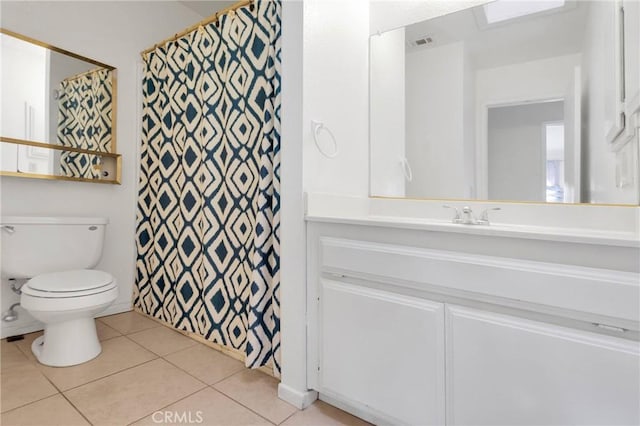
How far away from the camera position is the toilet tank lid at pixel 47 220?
1.78 metres

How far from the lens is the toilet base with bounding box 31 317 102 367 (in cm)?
165

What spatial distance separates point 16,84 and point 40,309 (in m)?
1.37

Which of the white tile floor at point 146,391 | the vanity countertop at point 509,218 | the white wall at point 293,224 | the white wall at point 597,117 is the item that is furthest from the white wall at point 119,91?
the white wall at point 597,117

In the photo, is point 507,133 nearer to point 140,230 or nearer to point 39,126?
point 140,230

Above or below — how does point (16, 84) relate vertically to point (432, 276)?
above

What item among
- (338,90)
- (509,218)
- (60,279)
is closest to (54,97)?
(60,279)

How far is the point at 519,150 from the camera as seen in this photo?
1.44m

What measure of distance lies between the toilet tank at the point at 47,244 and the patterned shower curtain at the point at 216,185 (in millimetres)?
349

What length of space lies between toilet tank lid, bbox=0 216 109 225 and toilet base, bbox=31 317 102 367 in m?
0.59

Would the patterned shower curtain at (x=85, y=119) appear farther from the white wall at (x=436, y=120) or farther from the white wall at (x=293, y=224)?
the white wall at (x=436, y=120)

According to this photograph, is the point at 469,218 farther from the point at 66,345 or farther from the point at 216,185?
the point at 66,345

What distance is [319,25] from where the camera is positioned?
1445mm

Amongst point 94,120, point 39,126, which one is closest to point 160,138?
point 94,120

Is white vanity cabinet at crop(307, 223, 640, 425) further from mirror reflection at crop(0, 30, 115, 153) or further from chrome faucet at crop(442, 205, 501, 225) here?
mirror reflection at crop(0, 30, 115, 153)
